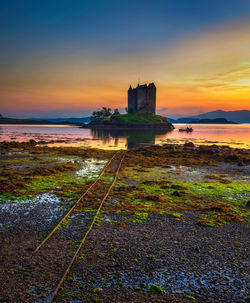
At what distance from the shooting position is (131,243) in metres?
7.82

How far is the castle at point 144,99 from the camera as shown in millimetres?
156962

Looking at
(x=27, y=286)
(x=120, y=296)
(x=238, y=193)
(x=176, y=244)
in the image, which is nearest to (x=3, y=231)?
(x=27, y=286)

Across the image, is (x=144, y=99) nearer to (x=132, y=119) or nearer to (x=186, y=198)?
(x=132, y=119)

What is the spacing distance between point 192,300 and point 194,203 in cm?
727

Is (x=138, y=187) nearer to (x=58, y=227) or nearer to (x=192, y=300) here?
(x=58, y=227)

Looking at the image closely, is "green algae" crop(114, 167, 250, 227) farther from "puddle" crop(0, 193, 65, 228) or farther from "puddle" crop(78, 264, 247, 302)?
"puddle" crop(78, 264, 247, 302)

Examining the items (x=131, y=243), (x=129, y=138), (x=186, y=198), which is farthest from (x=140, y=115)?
(x=131, y=243)

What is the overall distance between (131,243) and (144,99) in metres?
160

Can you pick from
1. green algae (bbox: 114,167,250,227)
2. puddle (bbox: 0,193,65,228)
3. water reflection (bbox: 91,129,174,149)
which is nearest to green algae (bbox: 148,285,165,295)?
green algae (bbox: 114,167,250,227)

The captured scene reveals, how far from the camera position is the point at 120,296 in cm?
538

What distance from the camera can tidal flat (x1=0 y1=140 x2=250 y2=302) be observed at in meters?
5.59

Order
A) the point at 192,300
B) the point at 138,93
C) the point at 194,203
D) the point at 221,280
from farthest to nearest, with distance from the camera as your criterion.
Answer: the point at 138,93
the point at 194,203
the point at 221,280
the point at 192,300

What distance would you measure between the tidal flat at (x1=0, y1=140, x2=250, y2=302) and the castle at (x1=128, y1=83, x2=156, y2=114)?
491 feet

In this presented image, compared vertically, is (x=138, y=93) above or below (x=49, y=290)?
above
